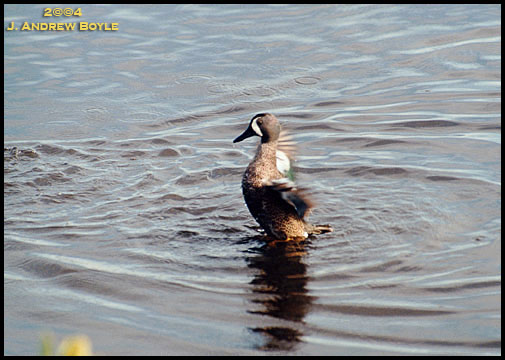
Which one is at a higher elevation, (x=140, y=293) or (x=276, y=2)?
(x=276, y=2)

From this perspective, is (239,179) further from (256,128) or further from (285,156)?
(256,128)

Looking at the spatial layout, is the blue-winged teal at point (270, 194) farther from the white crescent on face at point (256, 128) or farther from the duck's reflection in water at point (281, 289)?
the duck's reflection in water at point (281, 289)

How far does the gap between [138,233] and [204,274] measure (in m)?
1.05

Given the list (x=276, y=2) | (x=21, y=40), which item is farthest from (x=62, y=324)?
(x=276, y=2)

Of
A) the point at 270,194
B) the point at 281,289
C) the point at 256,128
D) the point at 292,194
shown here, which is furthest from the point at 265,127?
the point at 281,289

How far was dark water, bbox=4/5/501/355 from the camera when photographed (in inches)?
193

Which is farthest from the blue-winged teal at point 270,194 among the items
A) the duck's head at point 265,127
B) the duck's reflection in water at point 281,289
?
the duck's reflection in water at point 281,289

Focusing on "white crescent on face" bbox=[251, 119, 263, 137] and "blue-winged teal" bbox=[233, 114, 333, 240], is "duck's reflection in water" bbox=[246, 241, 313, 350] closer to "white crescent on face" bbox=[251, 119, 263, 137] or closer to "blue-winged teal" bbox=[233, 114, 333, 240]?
"blue-winged teal" bbox=[233, 114, 333, 240]

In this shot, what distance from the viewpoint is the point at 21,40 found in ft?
40.8

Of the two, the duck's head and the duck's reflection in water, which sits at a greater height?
the duck's head

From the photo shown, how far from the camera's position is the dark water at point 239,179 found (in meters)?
4.89

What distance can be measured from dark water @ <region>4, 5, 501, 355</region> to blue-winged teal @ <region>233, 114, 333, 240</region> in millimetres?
204

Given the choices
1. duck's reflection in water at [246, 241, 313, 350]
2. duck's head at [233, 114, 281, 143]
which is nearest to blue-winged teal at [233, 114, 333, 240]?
duck's head at [233, 114, 281, 143]

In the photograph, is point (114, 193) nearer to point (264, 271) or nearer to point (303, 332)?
point (264, 271)
